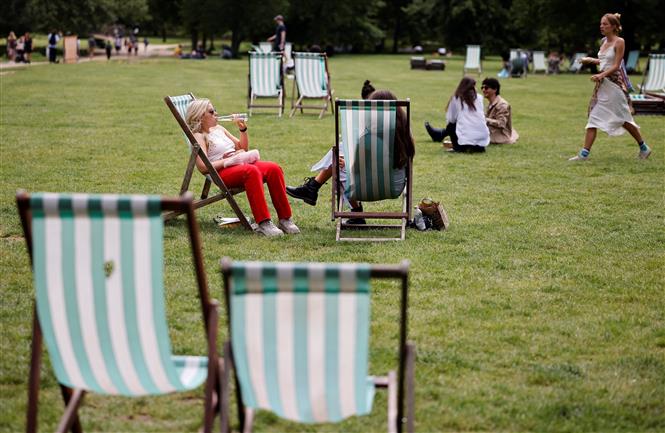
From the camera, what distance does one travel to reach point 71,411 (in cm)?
352

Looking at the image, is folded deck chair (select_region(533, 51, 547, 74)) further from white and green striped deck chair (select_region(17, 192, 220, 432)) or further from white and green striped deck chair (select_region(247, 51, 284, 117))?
white and green striped deck chair (select_region(17, 192, 220, 432))

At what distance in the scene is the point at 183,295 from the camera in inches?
233

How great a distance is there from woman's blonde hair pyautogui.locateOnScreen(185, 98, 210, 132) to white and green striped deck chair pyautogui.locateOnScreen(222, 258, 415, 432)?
4865mm

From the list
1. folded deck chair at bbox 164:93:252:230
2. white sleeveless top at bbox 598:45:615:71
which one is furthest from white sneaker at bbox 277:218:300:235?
white sleeveless top at bbox 598:45:615:71

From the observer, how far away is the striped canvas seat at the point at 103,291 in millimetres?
3152

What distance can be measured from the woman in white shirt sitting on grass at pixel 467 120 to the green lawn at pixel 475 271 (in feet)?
0.83

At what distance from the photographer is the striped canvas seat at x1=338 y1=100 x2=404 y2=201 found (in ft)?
24.2

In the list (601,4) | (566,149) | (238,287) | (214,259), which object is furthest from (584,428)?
(601,4)

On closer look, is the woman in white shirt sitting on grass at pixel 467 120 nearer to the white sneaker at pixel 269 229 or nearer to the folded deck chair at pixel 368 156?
the folded deck chair at pixel 368 156

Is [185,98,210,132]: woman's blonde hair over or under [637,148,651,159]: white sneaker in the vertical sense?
over

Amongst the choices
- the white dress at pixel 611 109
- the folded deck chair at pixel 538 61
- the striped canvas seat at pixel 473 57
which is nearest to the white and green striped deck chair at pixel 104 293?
the white dress at pixel 611 109

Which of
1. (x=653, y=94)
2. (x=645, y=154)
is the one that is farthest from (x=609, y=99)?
(x=653, y=94)

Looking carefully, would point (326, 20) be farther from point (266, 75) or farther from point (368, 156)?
point (368, 156)

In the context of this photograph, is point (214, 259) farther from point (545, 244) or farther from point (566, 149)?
point (566, 149)
